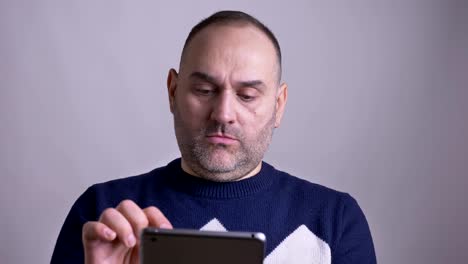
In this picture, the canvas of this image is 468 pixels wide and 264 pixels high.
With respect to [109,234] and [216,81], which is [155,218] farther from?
[216,81]

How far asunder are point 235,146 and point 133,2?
716 mm

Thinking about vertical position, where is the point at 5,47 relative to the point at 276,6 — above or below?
below

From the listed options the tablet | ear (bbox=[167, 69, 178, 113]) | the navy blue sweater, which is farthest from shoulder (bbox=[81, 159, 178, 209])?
the tablet

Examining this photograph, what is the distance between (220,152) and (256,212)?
0.15 m

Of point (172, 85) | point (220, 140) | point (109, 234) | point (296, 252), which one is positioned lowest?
point (296, 252)

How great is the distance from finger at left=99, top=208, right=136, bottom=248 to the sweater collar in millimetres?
396

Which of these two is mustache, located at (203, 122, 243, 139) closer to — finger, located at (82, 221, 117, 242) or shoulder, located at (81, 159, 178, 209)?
shoulder, located at (81, 159, 178, 209)

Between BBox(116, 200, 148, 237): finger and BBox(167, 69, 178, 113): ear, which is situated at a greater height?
BBox(167, 69, 178, 113): ear

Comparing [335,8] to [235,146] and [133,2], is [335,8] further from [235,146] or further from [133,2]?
[235,146]

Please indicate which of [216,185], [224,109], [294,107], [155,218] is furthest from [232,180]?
[294,107]

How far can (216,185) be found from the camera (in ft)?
3.91

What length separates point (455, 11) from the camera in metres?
1.71

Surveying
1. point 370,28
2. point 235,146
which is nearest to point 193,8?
point 370,28

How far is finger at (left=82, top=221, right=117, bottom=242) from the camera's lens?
80cm
